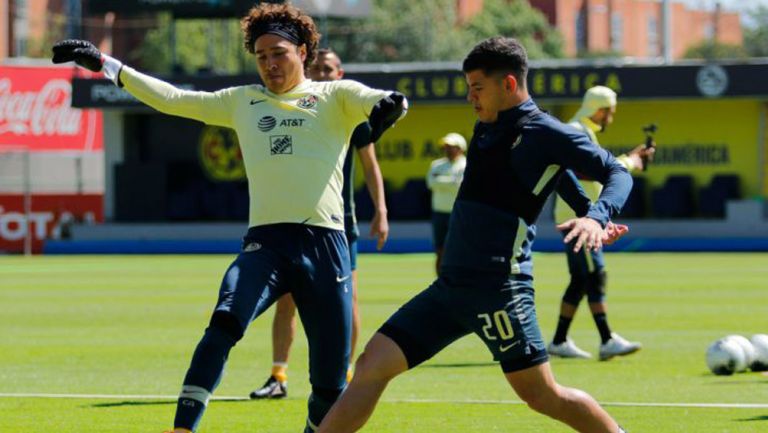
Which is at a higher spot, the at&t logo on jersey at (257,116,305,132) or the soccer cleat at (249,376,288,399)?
the at&t logo on jersey at (257,116,305,132)

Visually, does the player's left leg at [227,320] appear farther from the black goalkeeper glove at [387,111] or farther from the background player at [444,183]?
the background player at [444,183]

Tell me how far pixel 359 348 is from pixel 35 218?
30.1m

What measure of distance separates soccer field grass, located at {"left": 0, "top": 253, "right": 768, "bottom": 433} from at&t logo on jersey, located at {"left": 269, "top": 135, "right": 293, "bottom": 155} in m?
2.37

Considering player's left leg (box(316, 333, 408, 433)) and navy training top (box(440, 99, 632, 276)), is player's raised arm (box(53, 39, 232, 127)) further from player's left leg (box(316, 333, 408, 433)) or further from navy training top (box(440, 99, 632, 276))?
player's left leg (box(316, 333, 408, 433))

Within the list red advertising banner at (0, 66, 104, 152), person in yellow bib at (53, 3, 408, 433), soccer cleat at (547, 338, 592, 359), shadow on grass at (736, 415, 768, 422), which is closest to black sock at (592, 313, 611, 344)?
soccer cleat at (547, 338, 592, 359)

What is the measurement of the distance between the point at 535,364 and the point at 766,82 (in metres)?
34.7

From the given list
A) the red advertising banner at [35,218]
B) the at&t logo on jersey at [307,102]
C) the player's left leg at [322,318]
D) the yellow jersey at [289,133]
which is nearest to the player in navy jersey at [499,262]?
the player's left leg at [322,318]

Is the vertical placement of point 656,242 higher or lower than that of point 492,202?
lower

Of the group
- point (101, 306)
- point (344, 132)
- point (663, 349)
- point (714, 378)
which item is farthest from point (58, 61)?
point (101, 306)

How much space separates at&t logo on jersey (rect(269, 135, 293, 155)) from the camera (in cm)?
844

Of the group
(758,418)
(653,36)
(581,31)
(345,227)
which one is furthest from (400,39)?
(758,418)

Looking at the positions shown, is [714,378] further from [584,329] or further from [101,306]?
[101,306]

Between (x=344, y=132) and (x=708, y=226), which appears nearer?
(x=344, y=132)

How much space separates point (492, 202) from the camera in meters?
7.54
